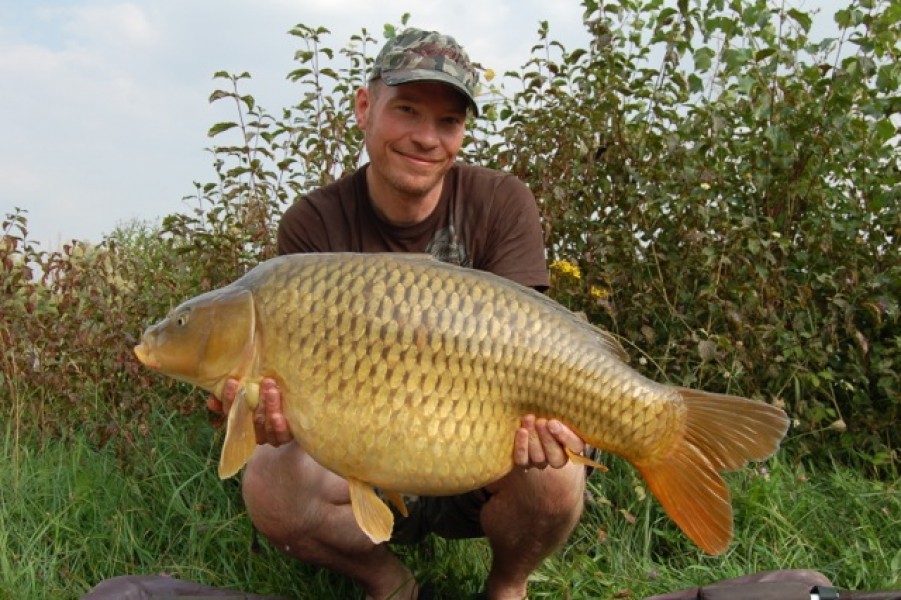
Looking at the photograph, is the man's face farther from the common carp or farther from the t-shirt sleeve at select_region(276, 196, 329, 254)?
the common carp

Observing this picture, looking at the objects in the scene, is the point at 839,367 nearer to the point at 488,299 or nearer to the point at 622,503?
the point at 622,503

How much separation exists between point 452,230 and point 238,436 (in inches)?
30.2

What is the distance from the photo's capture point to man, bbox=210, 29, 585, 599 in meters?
2.13

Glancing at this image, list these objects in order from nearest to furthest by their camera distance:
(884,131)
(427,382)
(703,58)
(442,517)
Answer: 1. (427,382)
2. (442,517)
3. (884,131)
4. (703,58)

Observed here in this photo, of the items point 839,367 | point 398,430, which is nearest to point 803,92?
point 839,367

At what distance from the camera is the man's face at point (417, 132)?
7.14 feet

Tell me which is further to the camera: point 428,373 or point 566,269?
point 566,269

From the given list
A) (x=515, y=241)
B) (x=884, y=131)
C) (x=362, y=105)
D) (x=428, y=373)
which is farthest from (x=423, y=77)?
(x=884, y=131)

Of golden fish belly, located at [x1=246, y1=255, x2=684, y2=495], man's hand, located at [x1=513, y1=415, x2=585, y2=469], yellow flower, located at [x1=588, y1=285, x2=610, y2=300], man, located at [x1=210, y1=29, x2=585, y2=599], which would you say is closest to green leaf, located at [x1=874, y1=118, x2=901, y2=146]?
yellow flower, located at [x1=588, y1=285, x2=610, y2=300]

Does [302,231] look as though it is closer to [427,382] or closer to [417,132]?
[417,132]

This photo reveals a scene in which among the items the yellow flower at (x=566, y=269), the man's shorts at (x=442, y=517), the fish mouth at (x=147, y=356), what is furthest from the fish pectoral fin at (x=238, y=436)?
the yellow flower at (x=566, y=269)

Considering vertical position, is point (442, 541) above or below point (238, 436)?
below

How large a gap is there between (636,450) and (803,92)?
148 centimetres

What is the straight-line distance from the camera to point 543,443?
1795 mm
